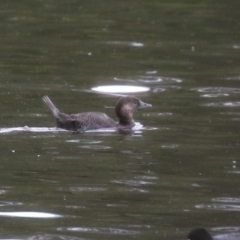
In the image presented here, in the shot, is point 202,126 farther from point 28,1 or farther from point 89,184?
point 28,1

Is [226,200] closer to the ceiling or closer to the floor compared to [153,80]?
closer to the floor

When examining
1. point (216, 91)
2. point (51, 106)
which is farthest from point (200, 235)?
point (216, 91)

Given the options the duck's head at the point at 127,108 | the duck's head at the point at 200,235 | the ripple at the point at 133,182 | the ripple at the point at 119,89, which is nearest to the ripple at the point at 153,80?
the ripple at the point at 119,89

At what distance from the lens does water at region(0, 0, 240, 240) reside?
899cm

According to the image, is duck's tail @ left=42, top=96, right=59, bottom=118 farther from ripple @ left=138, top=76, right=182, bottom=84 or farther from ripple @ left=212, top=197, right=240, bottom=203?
ripple @ left=212, top=197, right=240, bottom=203

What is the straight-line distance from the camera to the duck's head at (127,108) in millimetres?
13047

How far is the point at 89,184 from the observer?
32.9 ft

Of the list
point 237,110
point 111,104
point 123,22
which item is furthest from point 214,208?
point 123,22

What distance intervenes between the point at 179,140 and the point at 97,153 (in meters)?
1.04

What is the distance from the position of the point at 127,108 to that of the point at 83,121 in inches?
31.1

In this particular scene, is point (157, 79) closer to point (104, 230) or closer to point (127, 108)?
point (127, 108)

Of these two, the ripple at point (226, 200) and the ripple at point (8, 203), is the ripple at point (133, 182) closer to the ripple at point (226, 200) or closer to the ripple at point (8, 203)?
the ripple at point (226, 200)

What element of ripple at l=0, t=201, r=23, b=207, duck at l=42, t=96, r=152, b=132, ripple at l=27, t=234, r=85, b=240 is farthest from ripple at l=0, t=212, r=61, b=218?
duck at l=42, t=96, r=152, b=132

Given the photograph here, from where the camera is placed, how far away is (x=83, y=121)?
12.6 metres
